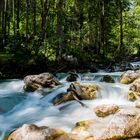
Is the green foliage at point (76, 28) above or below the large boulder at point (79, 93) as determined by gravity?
above

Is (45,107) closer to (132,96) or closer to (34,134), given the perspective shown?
(132,96)

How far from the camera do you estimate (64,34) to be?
1016 inches

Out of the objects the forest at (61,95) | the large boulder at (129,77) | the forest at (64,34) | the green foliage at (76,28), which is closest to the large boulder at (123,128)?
the forest at (61,95)

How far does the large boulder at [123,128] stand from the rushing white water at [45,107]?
6.03 feet

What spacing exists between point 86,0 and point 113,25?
19.7ft

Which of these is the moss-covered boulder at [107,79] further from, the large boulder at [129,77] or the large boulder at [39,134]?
the large boulder at [39,134]

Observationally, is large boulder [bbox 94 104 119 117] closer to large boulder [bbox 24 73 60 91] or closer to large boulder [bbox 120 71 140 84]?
large boulder [bbox 24 73 60 91]

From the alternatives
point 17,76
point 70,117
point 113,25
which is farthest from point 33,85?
point 113,25

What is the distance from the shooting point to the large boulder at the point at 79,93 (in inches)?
503

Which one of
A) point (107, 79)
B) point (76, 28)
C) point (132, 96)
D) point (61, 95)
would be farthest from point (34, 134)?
point (76, 28)

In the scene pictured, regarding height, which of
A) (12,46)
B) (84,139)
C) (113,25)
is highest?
(113,25)

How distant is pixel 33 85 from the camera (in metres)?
15.2

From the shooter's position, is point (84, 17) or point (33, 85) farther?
point (84, 17)

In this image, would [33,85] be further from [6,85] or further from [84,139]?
[84,139]
